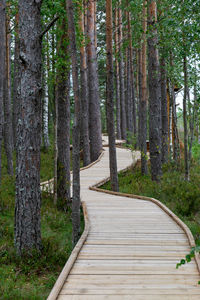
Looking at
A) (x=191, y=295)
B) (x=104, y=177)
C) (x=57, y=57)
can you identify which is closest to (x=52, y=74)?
(x=57, y=57)

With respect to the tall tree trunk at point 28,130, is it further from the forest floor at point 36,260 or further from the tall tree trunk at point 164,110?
the tall tree trunk at point 164,110

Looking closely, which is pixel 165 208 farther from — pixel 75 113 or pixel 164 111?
pixel 164 111

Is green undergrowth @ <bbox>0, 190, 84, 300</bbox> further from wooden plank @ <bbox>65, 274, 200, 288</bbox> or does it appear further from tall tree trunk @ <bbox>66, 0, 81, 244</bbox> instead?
wooden plank @ <bbox>65, 274, 200, 288</bbox>

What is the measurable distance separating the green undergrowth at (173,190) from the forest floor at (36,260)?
2744 mm

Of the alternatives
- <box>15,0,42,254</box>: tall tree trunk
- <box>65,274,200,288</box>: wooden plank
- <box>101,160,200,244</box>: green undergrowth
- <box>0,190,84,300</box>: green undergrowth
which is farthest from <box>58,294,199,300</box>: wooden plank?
<box>101,160,200,244</box>: green undergrowth

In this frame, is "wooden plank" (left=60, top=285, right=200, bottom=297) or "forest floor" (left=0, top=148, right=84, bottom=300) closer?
"wooden plank" (left=60, top=285, right=200, bottom=297)

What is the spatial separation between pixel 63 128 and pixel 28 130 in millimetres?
3400

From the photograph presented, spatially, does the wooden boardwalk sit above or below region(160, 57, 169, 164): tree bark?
below

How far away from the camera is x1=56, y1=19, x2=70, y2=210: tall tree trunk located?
28.3 ft

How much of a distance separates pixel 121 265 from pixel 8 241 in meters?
2.97

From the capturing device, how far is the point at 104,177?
41.7 feet

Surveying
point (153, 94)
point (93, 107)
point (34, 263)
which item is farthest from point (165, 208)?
point (93, 107)

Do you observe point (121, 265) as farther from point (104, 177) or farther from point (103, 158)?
point (103, 158)

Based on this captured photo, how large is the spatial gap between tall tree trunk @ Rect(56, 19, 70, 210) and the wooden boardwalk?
169 centimetres
